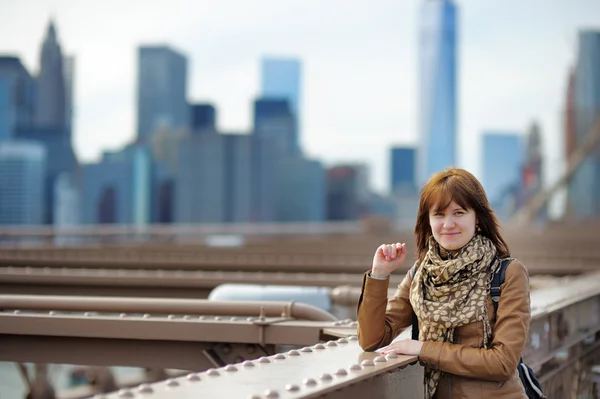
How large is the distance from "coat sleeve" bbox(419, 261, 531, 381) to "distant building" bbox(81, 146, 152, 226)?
186 meters

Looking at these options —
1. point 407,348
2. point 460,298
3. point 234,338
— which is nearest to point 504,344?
point 460,298

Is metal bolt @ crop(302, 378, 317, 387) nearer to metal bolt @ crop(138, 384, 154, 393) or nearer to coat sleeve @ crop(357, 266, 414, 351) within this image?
metal bolt @ crop(138, 384, 154, 393)

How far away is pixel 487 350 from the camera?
3578 mm

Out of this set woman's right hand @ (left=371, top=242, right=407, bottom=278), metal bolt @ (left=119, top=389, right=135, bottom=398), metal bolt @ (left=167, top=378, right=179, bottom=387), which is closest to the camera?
metal bolt @ (left=119, top=389, right=135, bottom=398)

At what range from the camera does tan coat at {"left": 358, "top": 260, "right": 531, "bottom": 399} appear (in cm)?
356

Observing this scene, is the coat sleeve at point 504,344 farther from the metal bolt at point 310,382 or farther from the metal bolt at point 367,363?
the metal bolt at point 310,382

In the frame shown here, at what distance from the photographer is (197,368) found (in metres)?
6.52

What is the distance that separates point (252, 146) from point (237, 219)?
15.3 meters

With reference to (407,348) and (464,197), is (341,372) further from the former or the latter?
(464,197)

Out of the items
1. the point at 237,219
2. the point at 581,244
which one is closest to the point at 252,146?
the point at 237,219

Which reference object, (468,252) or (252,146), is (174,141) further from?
(468,252)

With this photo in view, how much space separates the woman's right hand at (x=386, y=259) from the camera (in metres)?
3.84

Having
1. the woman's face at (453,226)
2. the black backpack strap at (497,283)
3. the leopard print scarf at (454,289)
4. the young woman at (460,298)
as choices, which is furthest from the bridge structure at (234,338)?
the woman's face at (453,226)

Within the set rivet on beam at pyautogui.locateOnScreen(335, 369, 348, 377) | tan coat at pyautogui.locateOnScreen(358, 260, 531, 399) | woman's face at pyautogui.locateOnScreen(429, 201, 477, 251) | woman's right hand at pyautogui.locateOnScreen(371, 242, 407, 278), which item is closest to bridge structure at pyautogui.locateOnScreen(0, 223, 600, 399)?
rivet on beam at pyautogui.locateOnScreen(335, 369, 348, 377)
